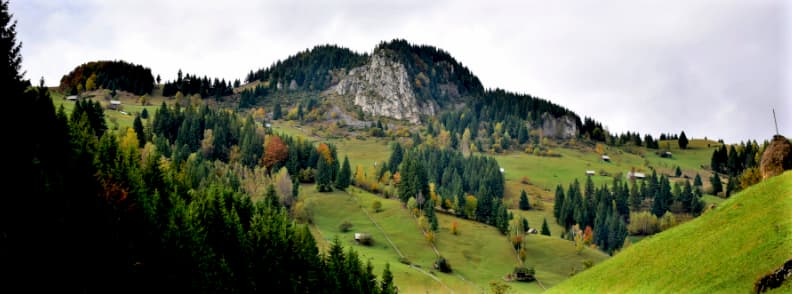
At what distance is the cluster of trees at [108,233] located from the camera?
3456cm

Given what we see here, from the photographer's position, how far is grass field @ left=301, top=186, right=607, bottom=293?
153m

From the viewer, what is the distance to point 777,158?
72812 mm

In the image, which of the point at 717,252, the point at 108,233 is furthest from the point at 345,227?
the point at 108,233

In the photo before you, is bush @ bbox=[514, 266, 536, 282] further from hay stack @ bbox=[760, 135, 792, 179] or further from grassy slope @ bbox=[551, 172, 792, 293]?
hay stack @ bbox=[760, 135, 792, 179]

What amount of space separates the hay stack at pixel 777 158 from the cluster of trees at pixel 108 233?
56.1 meters

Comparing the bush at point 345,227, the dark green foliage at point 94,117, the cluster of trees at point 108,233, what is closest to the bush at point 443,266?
the bush at point 345,227

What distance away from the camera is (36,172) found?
35250mm

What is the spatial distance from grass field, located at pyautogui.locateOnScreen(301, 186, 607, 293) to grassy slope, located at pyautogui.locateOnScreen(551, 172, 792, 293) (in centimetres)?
7652

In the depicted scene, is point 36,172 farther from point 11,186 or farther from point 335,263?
point 335,263

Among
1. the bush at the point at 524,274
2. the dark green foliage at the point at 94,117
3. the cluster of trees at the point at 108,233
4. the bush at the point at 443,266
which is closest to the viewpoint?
the cluster of trees at the point at 108,233

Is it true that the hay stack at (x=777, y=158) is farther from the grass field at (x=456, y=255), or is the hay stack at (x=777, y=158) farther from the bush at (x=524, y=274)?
the bush at (x=524, y=274)

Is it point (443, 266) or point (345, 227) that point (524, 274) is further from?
point (345, 227)

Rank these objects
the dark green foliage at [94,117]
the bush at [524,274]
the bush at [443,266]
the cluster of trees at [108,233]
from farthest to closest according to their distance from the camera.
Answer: the bush at [443,266] → the bush at [524,274] → the dark green foliage at [94,117] → the cluster of trees at [108,233]

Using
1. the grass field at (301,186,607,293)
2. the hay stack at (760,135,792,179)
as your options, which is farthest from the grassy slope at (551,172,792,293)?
the grass field at (301,186,607,293)
